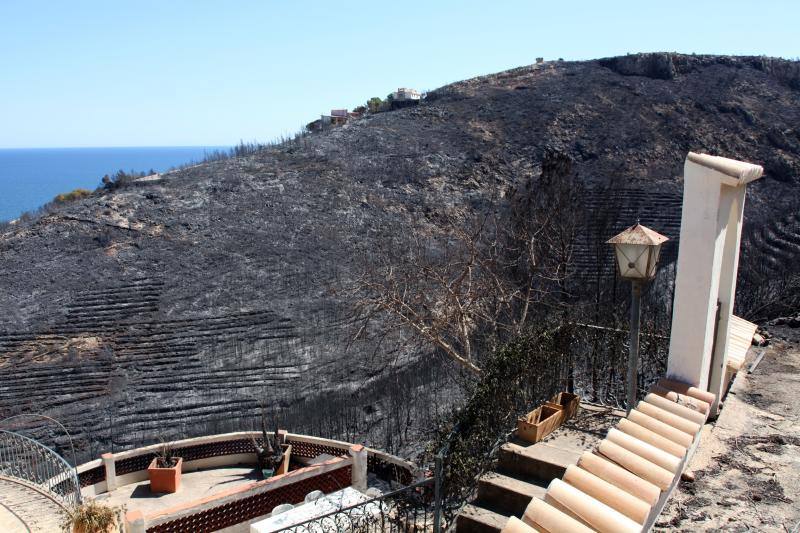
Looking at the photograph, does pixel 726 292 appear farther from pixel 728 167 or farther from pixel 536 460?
pixel 536 460

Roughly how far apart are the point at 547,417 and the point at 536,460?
2.16 ft

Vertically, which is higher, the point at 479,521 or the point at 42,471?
the point at 479,521

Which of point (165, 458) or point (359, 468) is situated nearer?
point (359, 468)

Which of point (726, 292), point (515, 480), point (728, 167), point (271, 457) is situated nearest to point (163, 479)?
point (271, 457)

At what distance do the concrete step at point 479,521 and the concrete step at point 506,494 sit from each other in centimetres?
8

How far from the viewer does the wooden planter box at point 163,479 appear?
37.2 feet

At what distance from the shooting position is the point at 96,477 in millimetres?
11266

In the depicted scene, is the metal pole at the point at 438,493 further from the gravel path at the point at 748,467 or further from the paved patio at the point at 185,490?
the paved patio at the point at 185,490

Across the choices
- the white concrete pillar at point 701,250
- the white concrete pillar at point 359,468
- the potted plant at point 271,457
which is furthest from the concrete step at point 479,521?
the potted plant at point 271,457

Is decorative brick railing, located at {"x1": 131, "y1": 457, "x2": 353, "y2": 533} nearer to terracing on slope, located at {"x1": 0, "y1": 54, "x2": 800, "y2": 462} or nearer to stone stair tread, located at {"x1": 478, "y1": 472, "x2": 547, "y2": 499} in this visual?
terracing on slope, located at {"x1": 0, "y1": 54, "x2": 800, "y2": 462}

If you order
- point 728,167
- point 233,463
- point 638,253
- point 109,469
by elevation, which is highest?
point 728,167

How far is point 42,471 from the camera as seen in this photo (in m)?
10.1

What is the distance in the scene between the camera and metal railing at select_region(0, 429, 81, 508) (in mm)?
8914

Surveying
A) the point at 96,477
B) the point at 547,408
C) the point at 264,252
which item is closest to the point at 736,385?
the point at 547,408
